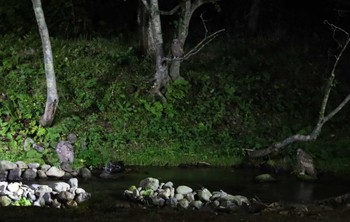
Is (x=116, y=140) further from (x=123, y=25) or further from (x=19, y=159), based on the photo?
(x=123, y=25)

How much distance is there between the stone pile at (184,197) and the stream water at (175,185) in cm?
42

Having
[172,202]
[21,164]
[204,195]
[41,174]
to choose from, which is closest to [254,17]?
[204,195]

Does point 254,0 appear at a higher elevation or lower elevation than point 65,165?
higher

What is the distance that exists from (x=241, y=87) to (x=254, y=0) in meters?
5.21

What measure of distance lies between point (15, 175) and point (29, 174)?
33cm

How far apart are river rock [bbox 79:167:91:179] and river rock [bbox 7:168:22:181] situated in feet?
4.88

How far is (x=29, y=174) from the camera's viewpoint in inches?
481

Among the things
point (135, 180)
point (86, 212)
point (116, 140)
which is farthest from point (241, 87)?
point (86, 212)

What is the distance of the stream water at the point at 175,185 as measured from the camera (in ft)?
29.7

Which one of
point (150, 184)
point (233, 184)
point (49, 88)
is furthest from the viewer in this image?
point (49, 88)

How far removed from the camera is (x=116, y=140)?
14195mm

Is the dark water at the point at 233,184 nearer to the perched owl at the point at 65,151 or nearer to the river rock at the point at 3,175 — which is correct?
the perched owl at the point at 65,151

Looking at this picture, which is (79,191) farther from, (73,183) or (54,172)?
(54,172)

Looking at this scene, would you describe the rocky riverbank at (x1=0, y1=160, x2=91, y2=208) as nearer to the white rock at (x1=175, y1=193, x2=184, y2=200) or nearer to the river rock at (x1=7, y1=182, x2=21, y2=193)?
the river rock at (x1=7, y1=182, x2=21, y2=193)
